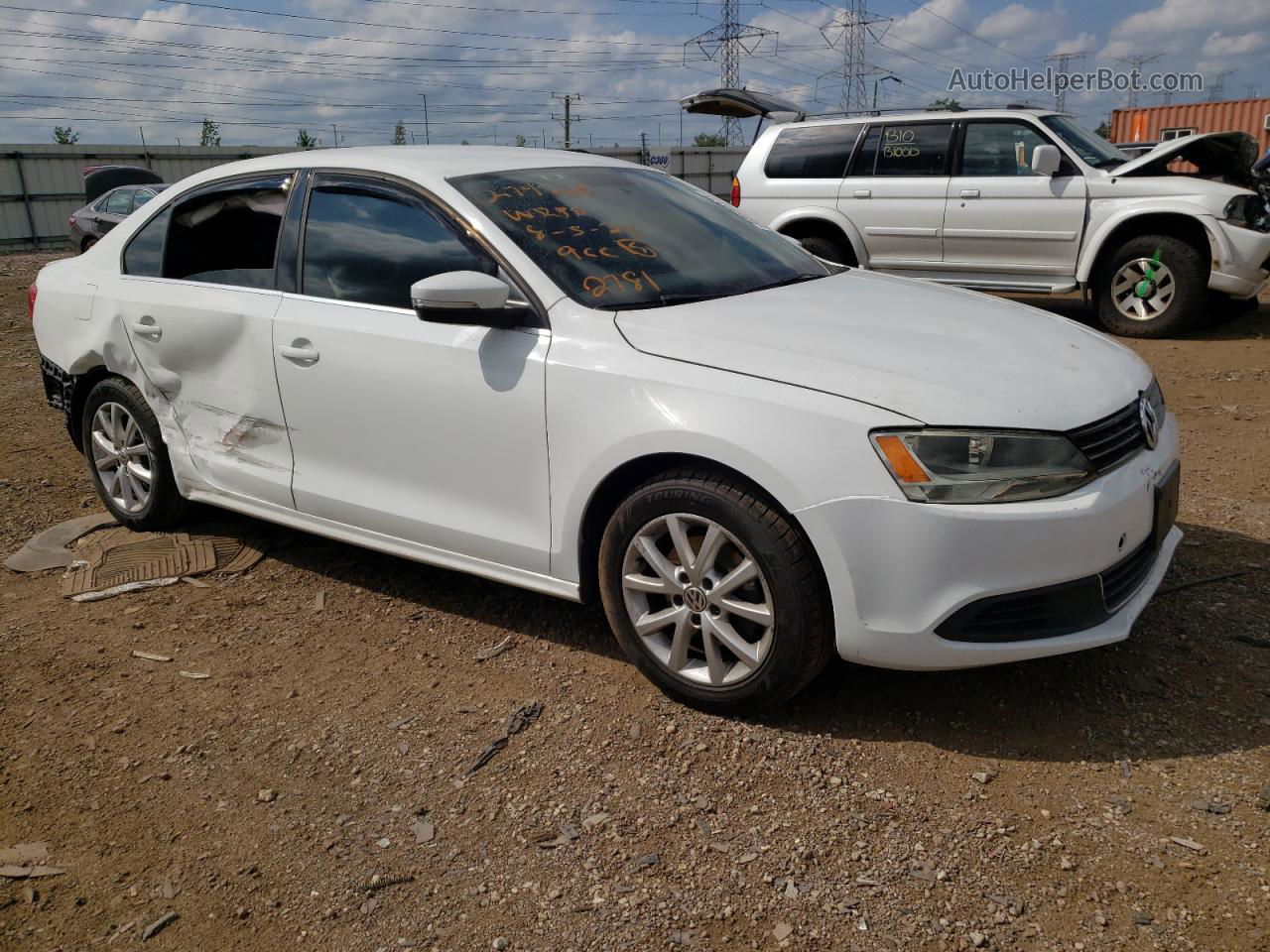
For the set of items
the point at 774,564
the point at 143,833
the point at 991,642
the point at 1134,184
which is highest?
the point at 1134,184

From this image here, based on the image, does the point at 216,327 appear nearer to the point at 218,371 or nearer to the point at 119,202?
the point at 218,371

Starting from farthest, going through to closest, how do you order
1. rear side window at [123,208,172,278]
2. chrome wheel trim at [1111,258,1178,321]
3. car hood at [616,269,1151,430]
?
1. chrome wheel trim at [1111,258,1178,321]
2. rear side window at [123,208,172,278]
3. car hood at [616,269,1151,430]

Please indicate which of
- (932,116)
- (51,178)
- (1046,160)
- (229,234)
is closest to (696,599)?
(229,234)

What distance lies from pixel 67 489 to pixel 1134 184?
7.98 metres

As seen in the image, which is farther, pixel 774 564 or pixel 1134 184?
pixel 1134 184

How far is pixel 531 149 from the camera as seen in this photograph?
4.06 meters

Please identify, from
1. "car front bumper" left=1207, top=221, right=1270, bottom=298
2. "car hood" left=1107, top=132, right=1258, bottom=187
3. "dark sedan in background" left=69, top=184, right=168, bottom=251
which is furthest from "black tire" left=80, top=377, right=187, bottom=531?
"dark sedan in background" left=69, top=184, right=168, bottom=251

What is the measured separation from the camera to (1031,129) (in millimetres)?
8711

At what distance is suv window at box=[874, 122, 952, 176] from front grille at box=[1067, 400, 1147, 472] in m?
6.84

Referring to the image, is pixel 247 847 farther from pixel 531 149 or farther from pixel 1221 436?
pixel 1221 436

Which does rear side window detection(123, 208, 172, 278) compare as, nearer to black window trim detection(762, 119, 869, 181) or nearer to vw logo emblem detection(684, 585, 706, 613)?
vw logo emblem detection(684, 585, 706, 613)

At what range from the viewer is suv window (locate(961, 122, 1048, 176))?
8727 mm

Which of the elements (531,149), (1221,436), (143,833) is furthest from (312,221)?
(1221,436)

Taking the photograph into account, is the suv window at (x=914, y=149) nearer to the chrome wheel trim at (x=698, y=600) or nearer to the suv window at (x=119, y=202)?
the chrome wheel trim at (x=698, y=600)
